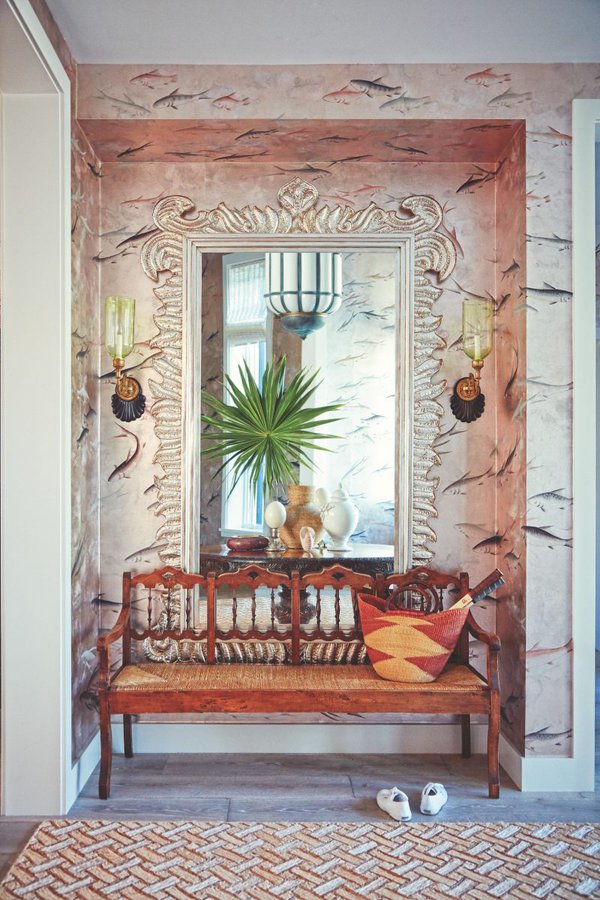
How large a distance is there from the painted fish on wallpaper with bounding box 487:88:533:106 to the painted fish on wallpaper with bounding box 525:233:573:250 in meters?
0.53

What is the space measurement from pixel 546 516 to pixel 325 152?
70.9 inches

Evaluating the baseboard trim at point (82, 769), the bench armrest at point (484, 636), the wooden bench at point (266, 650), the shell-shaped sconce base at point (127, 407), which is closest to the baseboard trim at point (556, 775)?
the wooden bench at point (266, 650)

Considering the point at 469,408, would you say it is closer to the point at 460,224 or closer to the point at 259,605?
the point at 460,224

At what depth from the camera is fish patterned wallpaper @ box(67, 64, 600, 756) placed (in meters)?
3.09

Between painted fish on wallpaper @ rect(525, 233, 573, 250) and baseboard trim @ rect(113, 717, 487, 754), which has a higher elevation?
painted fish on wallpaper @ rect(525, 233, 573, 250)

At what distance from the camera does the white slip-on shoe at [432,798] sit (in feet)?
9.29

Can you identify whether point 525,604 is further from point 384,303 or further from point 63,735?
point 63,735

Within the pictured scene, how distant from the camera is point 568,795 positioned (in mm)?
3047

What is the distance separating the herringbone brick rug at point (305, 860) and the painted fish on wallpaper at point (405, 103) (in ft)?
8.88

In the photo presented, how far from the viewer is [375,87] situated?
3.11 m

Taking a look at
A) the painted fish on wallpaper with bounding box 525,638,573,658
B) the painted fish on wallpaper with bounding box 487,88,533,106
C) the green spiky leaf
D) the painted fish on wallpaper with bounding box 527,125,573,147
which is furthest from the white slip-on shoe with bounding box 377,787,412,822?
the painted fish on wallpaper with bounding box 487,88,533,106

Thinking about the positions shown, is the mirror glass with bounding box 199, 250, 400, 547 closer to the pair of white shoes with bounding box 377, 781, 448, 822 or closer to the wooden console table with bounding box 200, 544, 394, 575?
the wooden console table with bounding box 200, 544, 394, 575

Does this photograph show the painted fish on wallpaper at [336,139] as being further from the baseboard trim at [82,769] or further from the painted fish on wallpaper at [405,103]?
the baseboard trim at [82,769]

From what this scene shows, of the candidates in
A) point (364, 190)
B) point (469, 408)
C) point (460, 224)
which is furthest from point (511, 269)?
point (364, 190)
